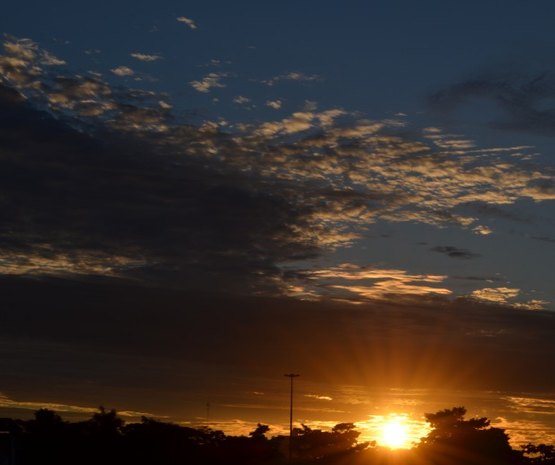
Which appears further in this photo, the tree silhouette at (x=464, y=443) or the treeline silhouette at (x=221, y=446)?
the tree silhouette at (x=464, y=443)

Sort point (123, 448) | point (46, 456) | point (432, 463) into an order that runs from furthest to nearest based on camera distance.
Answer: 1. point (432, 463)
2. point (123, 448)
3. point (46, 456)

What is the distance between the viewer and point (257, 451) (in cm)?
8650

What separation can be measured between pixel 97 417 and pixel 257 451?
599 inches

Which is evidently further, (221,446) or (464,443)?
(464,443)

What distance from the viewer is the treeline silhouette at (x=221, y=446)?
2874 inches

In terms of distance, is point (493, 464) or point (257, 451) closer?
point (257, 451)

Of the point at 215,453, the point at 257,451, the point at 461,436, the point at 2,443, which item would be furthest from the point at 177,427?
the point at 461,436

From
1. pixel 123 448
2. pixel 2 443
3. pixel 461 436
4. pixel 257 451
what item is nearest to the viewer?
pixel 2 443

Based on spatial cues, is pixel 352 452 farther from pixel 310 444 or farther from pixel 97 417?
pixel 97 417

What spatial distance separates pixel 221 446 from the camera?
82875mm

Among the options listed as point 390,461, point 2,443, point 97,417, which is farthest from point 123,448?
point 390,461

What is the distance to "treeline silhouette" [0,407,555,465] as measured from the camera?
240 feet

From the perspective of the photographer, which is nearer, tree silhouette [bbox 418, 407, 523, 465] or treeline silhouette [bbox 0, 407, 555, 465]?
treeline silhouette [bbox 0, 407, 555, 465]

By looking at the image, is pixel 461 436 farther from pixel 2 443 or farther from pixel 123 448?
pixel 2 443
